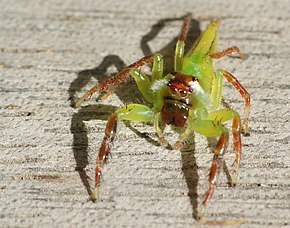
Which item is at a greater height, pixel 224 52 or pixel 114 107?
pixel 224 52

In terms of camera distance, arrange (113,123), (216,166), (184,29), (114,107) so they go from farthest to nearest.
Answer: (184,29) → (114,107) → (113,123) → (216,166)

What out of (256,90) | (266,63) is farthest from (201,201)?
(266,63)

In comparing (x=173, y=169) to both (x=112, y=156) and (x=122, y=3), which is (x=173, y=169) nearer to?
(x=112, y=156)

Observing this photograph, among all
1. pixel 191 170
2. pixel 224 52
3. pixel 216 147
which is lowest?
pixel 191 170

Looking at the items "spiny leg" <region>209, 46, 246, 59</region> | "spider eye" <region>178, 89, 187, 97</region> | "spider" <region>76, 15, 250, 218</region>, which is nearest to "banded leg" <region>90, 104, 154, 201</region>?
"spider" <region>76, 15, 250, 218</region>

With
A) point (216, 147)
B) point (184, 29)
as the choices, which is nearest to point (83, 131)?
point (216, 147)

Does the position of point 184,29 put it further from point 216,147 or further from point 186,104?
point 216,147

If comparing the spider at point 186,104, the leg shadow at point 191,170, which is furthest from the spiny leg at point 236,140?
the leg shadow at point 191,170
